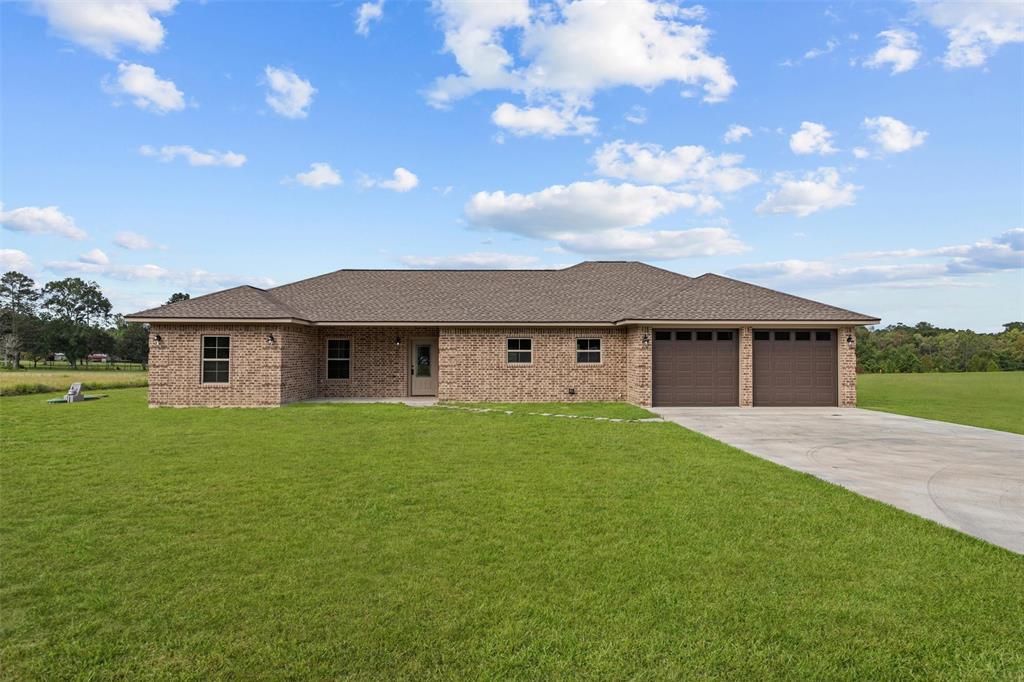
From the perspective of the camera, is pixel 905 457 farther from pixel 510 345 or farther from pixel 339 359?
pixel 339 359

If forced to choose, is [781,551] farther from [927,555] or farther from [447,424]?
[447,424]

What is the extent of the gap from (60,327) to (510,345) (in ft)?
245

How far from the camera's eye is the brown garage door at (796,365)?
17594mm

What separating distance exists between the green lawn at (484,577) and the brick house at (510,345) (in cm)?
915

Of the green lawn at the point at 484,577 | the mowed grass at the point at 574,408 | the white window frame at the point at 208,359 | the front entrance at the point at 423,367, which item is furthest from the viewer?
the front entrance at the point at 423,367

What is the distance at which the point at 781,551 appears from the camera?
4.80 m

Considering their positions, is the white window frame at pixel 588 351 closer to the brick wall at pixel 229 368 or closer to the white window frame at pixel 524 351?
the white window frame at pixel 524 351

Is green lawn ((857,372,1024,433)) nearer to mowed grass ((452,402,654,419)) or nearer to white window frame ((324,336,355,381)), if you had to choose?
mowed grass ((452,402,654,419))

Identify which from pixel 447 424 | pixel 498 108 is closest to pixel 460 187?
pixel 498 108

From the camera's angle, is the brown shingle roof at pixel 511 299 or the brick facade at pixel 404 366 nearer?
the brick facade at pixel 404 366

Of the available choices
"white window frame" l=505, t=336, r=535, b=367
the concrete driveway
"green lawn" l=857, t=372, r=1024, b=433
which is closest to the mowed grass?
the concrete driveway

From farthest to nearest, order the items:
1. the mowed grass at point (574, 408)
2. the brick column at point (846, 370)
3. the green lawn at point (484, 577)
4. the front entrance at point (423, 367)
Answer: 1. the front entrance at point (423, 367)
2. the brick column at point (846, 370)
3. the mowed grass at point (574, 408)
4. the green lawn at point (484, 577)

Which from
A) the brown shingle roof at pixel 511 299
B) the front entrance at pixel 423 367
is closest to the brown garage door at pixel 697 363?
the brown shingle roof at pixel 511 299

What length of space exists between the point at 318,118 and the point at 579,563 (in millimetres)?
19654
